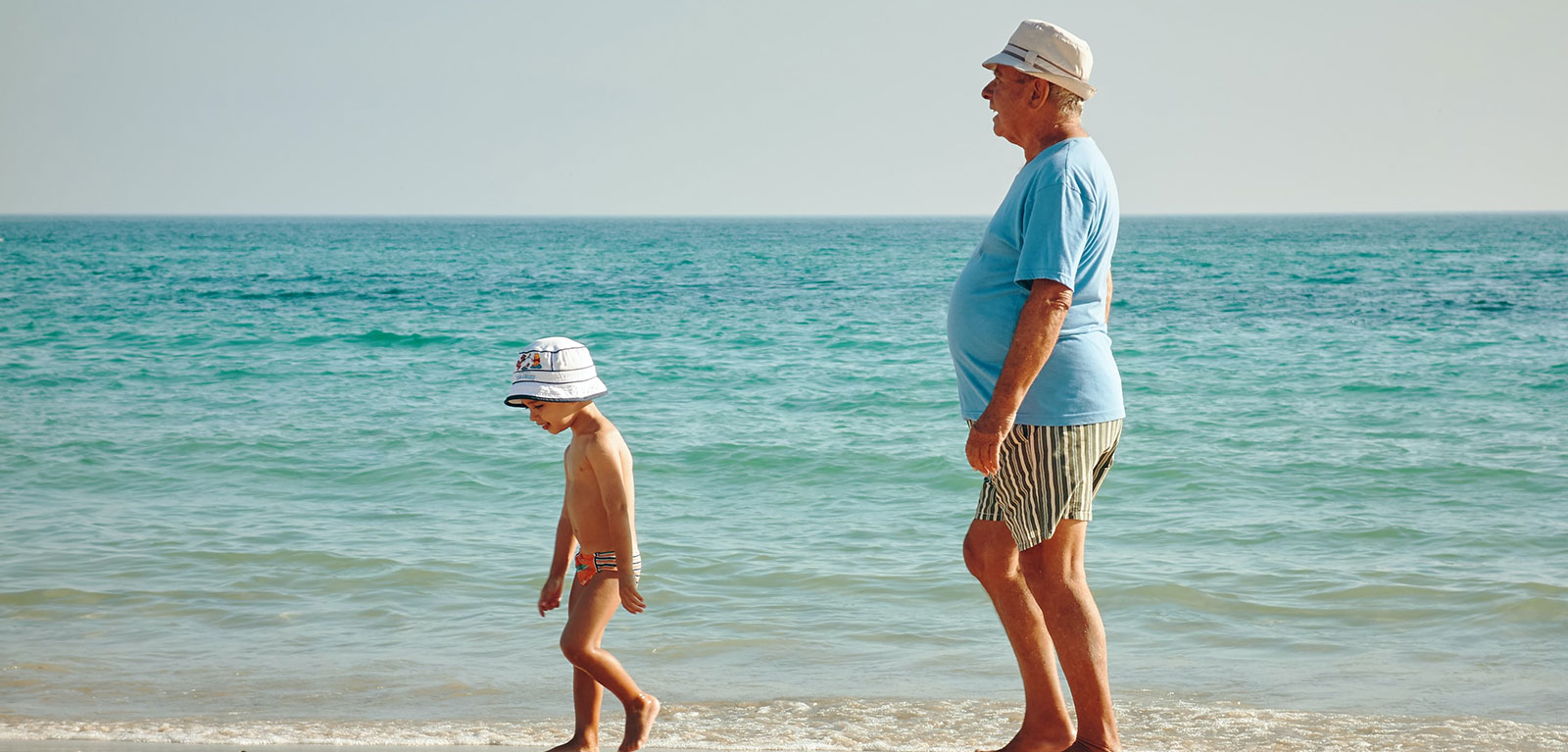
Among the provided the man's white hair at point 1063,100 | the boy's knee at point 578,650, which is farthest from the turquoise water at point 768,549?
the man's white hair at point 1063,100

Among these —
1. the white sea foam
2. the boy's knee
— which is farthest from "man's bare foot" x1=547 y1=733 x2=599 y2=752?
the white sea foam

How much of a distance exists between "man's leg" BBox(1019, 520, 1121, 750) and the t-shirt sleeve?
22.3 inches

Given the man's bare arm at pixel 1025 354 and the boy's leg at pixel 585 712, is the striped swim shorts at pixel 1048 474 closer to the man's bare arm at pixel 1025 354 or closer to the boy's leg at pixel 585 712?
the man's bare arm at pixel 1025 354

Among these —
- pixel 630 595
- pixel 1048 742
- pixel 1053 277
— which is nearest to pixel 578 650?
pixel 630 595

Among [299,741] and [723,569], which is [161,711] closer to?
[299,741]

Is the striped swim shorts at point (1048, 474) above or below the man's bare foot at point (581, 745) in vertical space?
above

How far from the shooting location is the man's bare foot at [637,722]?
3.18 metres

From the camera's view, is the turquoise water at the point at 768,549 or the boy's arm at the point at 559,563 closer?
the boy's arm at the point at 559,563

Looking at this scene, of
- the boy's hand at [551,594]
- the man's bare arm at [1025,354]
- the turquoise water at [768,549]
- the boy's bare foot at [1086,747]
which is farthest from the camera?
the turquoise water at [768,549]

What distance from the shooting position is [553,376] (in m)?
3.09

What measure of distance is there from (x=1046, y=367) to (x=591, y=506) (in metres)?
1.13

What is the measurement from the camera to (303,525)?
278 inches

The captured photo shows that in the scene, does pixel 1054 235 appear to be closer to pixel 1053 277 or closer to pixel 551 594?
pixel 1053 277

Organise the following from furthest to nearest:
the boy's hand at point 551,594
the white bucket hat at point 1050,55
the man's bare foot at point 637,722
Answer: the boy's hand at point 551,594
the man's bare foot at point 637,722
the white bucket hat at point 1050,55
